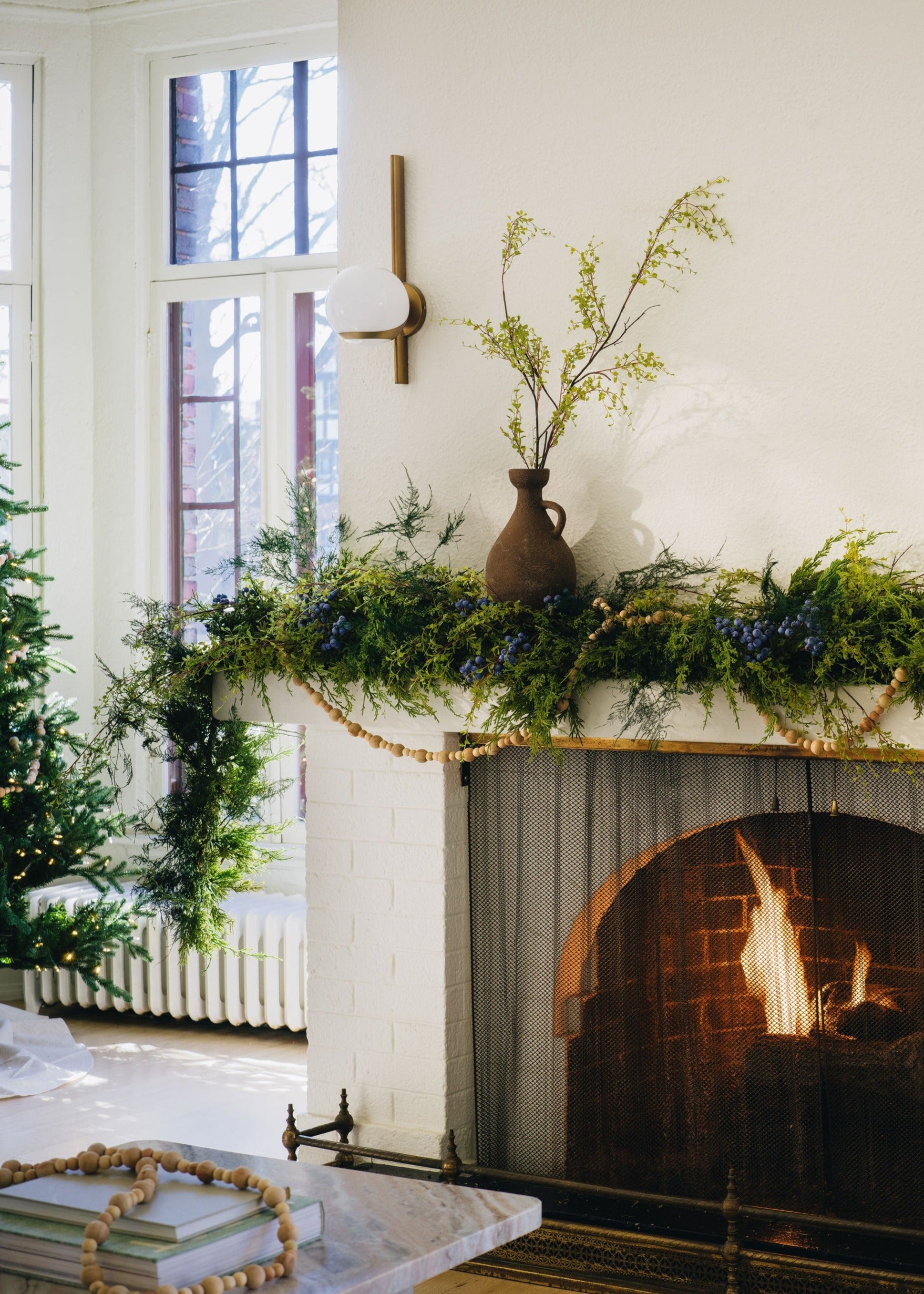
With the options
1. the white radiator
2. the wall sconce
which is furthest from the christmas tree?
the wall sconce

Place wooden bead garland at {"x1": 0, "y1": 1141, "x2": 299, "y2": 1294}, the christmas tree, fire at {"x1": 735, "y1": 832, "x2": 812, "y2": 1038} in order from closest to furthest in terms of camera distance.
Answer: wooden bead garland at {"x1": 0, "y1": 1141, "x2": 299, "y2": 1294}
fire at {"x1": 735, "y1": 832, "x2": 812, "y2": 1038}
the christmas tree

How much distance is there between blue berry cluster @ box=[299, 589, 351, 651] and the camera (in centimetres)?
277

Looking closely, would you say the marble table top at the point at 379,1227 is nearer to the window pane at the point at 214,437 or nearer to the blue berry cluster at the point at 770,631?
the blue berry cluster at the point at 770,631

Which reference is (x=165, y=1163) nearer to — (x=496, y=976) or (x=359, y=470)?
(x=496, y=976)

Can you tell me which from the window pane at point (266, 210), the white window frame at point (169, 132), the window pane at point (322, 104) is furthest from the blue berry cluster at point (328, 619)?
the window pane at point (322, 104)

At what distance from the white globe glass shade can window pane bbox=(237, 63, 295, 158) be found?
6.51 feet

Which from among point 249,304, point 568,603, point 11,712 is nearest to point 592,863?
point 568,603

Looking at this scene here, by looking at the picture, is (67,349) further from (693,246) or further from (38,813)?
(693,246)

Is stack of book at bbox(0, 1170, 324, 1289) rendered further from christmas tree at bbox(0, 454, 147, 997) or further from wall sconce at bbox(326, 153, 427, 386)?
christmas tree at bbox(0, 454, 147, 997)

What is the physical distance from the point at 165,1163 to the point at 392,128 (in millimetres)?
2328

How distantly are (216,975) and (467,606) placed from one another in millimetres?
2208

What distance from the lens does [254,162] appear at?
4645 millimetres

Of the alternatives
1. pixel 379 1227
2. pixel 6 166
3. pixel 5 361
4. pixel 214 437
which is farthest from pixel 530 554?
pixel 6 166

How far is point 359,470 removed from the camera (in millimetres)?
3070
